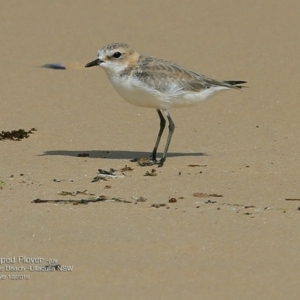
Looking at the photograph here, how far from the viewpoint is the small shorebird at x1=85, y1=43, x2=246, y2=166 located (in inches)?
382

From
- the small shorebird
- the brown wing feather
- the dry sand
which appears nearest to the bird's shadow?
the dry sand

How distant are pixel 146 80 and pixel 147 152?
3.15 ft

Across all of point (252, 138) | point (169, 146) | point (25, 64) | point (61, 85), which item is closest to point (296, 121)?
point (252, 138)

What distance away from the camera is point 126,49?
32.2ft

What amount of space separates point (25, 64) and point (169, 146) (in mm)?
3778

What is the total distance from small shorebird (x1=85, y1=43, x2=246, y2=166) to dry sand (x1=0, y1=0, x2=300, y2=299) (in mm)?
615

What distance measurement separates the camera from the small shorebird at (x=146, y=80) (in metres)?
9.71

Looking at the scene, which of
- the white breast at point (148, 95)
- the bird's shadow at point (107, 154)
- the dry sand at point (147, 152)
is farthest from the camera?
the bird's shadow at point (107, 154)

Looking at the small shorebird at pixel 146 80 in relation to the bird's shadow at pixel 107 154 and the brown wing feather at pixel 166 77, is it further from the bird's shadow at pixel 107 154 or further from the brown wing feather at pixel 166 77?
the bird's shadow at pixel 107 154

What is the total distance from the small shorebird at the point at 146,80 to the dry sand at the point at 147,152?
0.61 metres

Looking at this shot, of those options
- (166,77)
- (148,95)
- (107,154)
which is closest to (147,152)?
(107,154)

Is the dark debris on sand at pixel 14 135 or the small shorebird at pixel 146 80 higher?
the small shorebird at pixel 146 80

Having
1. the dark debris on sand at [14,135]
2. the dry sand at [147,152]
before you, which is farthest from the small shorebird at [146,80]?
the dark debris on sand at [14,135]

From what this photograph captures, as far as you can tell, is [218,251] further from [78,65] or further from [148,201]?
[78,65]
